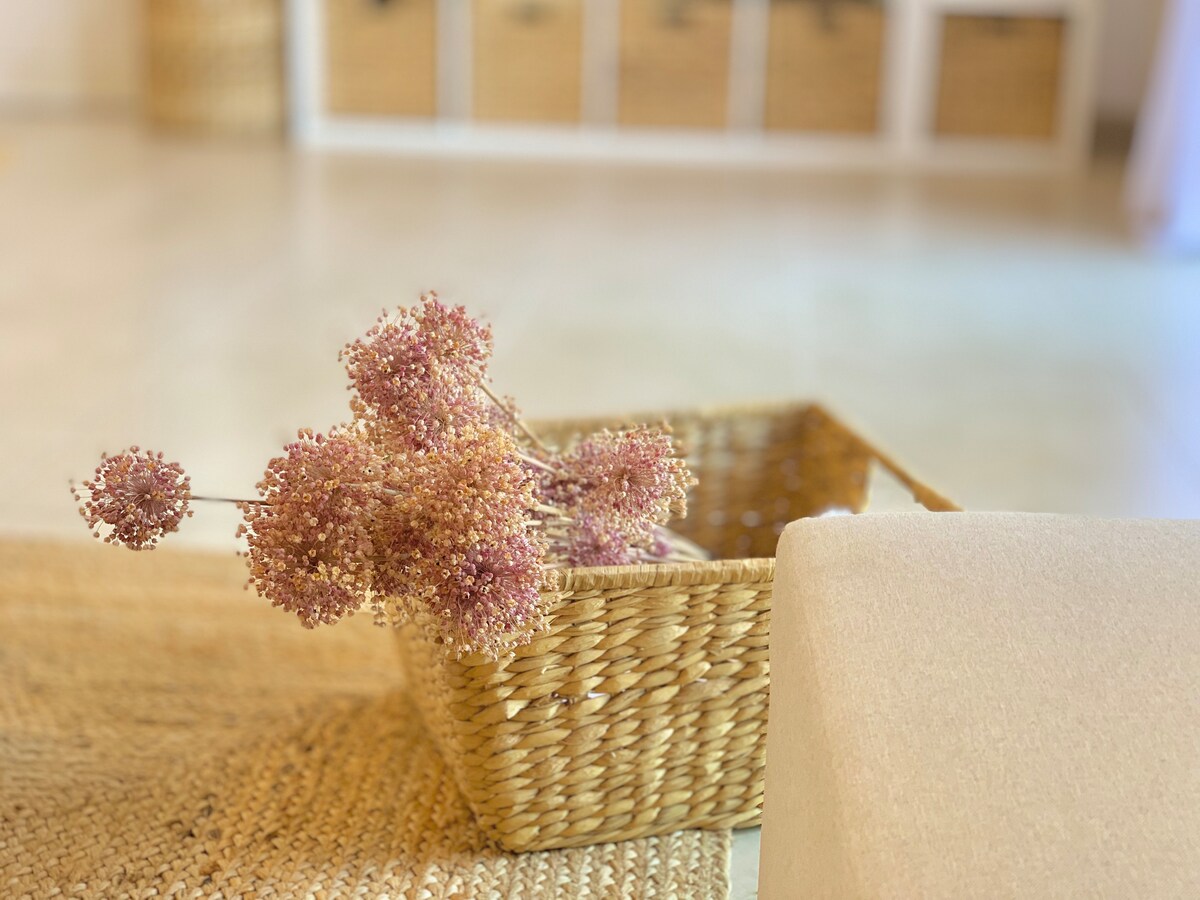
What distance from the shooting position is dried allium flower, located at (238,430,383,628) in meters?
0.81

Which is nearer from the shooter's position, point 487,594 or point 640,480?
point 487,594

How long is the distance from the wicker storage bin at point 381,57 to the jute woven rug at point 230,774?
340 cm

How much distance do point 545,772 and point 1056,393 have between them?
1685 millimetres

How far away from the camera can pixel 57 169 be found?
421 cm

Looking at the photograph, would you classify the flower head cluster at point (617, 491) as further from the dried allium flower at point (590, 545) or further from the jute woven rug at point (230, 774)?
the jute woven rug at point (230, 774)

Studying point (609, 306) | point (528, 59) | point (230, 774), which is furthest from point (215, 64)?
point (230, 774)

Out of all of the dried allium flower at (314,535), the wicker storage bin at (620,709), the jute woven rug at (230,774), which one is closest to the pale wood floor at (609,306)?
the wicker storage bin at (620,709)

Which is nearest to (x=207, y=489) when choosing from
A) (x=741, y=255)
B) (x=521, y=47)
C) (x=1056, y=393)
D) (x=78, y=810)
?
(x=78, y=810)

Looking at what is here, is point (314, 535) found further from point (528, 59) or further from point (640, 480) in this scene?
point (528, 59)

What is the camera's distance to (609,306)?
2953 mm

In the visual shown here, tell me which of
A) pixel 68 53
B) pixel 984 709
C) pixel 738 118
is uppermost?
pixel 984 709

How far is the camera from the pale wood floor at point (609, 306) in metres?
2.15

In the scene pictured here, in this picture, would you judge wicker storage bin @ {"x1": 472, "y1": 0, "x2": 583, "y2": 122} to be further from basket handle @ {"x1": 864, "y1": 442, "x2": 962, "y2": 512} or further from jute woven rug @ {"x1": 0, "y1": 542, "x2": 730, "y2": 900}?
basket handle @ {"x1": 864, "y1": 442, "x2": 962, "y2": 512}

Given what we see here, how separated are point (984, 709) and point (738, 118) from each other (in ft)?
13.6
